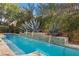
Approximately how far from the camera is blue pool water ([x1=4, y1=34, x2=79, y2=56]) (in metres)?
1.67

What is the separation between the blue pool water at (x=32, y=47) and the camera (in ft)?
5.49

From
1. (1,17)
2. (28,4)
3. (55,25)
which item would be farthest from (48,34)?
(1,17)

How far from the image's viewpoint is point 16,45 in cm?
170

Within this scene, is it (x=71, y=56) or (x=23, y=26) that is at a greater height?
(x=23, y=26)

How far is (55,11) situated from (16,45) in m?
0.47

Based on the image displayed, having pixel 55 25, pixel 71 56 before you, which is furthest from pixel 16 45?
pixel 71 56

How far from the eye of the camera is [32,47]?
1.69 meters

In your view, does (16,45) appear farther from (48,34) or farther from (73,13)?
(73,13)

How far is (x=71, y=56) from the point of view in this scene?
1.67 meters

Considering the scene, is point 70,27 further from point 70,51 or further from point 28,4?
point 28,4

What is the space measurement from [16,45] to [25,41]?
0.29 ft

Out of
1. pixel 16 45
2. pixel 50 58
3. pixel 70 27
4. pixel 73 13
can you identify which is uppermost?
pixel 73 13

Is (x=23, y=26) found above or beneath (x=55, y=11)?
beneath

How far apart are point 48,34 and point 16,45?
0.30 m
